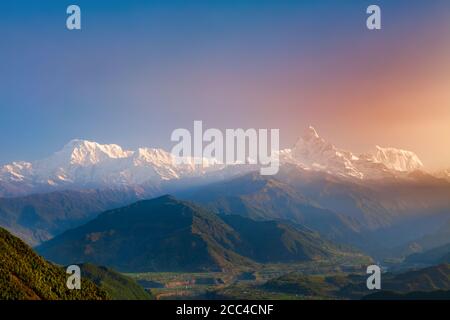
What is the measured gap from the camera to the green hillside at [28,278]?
137275 millimetres

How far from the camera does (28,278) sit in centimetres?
14988

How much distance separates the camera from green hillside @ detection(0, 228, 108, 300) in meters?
137
